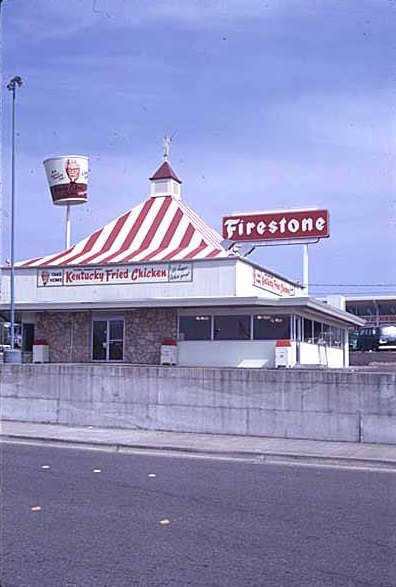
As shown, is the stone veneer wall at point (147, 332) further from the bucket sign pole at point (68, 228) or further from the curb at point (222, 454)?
the curb at point (222, 454)

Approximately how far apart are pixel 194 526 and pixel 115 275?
27237mm

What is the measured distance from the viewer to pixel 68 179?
45.5 metres

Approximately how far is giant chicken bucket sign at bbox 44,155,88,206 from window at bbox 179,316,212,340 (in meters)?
14.4

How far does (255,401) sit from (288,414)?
2.32 ft

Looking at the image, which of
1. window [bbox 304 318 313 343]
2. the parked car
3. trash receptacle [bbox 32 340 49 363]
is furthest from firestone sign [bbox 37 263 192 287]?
the parked car

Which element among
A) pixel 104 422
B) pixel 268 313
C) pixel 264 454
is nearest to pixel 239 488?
pixel 264 454

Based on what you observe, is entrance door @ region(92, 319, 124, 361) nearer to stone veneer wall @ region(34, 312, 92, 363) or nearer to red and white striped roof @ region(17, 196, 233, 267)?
stone veneer wall @ region(34, 312, 92, 363)

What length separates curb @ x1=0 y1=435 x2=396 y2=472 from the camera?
13516mm

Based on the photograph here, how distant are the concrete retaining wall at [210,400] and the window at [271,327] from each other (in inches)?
567

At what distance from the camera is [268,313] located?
107 feet

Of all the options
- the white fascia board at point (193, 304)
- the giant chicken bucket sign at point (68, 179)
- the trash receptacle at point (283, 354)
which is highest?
the giant chicken bucket sign at point (68, 179)

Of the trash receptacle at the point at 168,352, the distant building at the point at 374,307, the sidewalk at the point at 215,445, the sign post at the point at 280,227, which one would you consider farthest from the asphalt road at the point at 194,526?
the distant building at the point at 374,307

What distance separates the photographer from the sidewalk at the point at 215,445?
13977 millimetres

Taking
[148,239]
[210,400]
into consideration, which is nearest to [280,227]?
[148,239]
